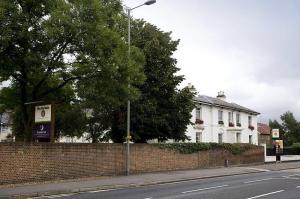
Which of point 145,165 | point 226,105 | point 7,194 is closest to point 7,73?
point 7,194

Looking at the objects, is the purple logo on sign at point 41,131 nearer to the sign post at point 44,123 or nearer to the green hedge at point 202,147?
the sign post at point 44,123

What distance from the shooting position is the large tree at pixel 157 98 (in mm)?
34719

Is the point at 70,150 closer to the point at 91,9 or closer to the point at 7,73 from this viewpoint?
the point at 7,73

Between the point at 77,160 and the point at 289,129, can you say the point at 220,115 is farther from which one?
the point at 289,129

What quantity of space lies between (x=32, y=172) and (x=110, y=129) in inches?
576

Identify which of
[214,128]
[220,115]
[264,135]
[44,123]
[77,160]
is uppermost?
[220,115]

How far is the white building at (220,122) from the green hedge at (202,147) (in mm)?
9535

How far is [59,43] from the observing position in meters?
23.0

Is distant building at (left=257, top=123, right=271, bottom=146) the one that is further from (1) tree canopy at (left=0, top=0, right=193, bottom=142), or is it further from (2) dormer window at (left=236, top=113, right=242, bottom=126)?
(1) tree canopy at (left=0, top=0, right=193, bottom=142)

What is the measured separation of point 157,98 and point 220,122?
81.3 feet

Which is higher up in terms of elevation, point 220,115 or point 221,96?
point 221,96

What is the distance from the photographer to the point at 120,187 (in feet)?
72.6

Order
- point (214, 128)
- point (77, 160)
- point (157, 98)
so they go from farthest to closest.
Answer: point (214, 128) → point (157, 98) → point (77, 160)

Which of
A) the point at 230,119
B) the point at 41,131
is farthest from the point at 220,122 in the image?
the point at 41,131
